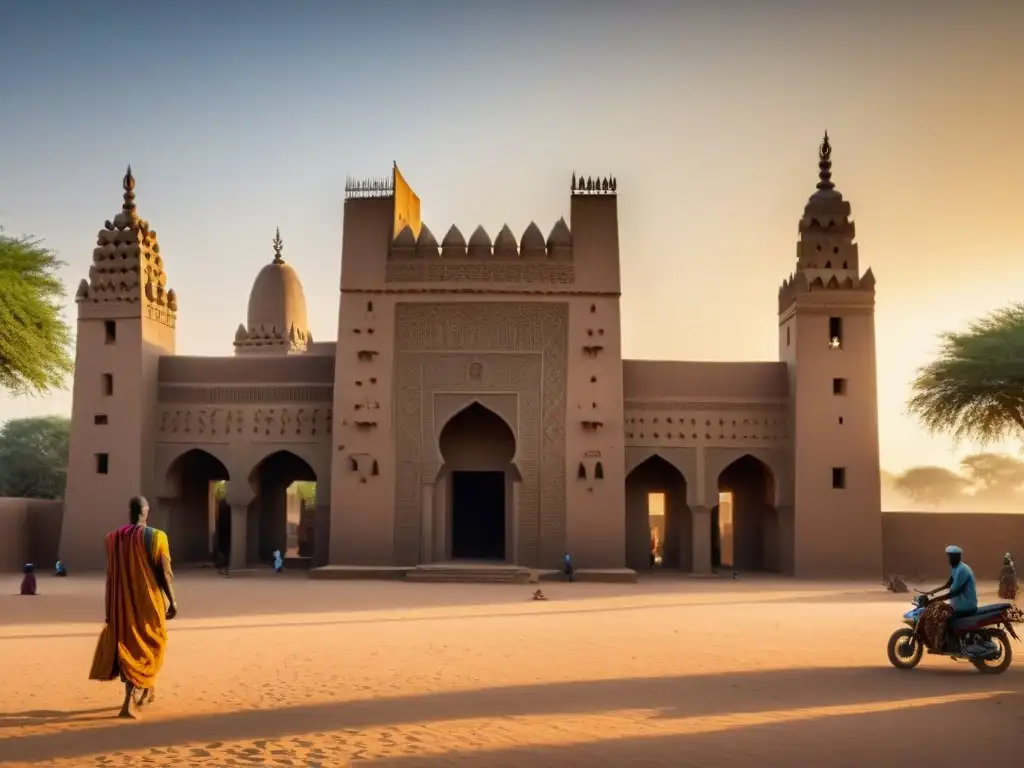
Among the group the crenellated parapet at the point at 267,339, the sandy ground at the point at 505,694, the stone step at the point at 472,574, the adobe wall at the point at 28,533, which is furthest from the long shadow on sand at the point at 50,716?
the crenellated parapet at the point at 267,339

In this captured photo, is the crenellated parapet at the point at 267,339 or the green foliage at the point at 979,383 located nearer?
the green foliage at the point at 979,383

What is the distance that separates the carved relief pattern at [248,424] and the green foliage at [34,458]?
61.9 feet

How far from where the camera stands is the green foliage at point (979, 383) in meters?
24.3

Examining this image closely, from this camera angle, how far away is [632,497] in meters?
26.9

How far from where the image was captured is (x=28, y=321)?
21.1 m

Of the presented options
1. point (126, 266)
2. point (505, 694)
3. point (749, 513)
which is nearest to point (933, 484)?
point (749, 513)

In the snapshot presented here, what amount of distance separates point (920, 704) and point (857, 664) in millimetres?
2305

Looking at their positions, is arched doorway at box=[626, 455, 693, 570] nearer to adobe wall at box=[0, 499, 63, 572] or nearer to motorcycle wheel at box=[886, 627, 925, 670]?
adobe wall at box=[0, 499, 63, 572]

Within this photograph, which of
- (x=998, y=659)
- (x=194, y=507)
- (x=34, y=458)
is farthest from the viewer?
(x=34, y=458)

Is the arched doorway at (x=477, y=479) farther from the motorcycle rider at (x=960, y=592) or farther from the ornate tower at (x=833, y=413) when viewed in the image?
the motorcycle rider at (x=960, y=592)

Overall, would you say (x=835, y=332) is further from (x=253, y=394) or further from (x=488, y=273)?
(x=253, y=394)

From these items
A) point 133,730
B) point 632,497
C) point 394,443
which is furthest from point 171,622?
point 632,497

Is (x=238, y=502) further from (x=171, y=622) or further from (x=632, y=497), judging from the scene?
(x=171, y=622)

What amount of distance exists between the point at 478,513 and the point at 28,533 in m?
10.9
